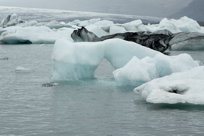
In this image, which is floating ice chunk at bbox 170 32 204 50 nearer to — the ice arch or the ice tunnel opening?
the ice tunnel opening

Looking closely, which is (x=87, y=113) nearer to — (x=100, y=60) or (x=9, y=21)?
(x=100, y=60)

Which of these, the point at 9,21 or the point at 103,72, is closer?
the point at 103,72

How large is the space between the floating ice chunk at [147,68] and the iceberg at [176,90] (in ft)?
4.73

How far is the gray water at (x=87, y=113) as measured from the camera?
6270mm

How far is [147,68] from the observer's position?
33.8 ft

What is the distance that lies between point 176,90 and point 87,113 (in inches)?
68.4

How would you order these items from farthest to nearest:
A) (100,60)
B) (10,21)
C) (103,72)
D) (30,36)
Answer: (10,21)
(30,36)
(103,72)
(100,60)

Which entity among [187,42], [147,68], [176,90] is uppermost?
[187,42]

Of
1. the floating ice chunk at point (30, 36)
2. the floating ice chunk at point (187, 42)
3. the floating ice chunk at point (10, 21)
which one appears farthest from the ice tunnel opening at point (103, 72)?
the floating ice chunk at point (10, 21)

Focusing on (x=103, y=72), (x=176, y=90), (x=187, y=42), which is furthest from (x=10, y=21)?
(x=176, y=90)

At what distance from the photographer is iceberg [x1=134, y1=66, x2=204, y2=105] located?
745cm

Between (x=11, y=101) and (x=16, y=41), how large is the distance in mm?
20537

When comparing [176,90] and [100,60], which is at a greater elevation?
[100,60]

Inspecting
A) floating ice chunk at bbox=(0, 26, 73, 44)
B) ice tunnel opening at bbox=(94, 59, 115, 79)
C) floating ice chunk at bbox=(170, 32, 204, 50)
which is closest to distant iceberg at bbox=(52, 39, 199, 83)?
ice tunnel opening at bbox=(94, 59, 115, 79)
